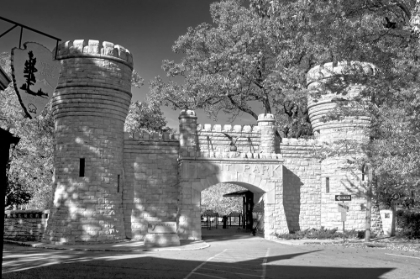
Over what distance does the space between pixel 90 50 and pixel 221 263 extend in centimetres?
1087

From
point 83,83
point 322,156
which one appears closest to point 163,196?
point 83,83

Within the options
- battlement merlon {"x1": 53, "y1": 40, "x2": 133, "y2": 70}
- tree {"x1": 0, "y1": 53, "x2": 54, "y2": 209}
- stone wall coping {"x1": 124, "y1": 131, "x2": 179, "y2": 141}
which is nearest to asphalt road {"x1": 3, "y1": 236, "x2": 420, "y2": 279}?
stone wall coping {"x1": 124, "y1": 131, "x2": 179, "y2": 141}

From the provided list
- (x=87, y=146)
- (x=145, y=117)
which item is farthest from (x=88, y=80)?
(x=145, y=117)

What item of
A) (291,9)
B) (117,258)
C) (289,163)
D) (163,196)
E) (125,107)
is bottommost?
(117,258)

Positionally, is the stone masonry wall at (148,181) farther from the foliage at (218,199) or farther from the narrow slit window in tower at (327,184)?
the foliage at (218,199)

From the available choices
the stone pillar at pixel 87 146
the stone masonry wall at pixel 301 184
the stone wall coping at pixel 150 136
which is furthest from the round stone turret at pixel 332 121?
the stone pillar at pixel 87 146

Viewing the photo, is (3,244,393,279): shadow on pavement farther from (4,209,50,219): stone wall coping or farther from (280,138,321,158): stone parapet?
(280,138,321,158): stone parapet

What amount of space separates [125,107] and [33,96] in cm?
1193

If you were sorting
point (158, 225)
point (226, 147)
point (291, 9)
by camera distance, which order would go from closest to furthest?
point (291, 9) → point (158, 225) → point (226, 147)

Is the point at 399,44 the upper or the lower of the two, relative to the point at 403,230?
upper

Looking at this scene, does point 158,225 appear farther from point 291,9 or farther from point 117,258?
point 291,9

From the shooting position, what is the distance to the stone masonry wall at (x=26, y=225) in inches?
778

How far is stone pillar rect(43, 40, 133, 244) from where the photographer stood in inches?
725

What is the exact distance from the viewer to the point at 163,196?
825 inches
